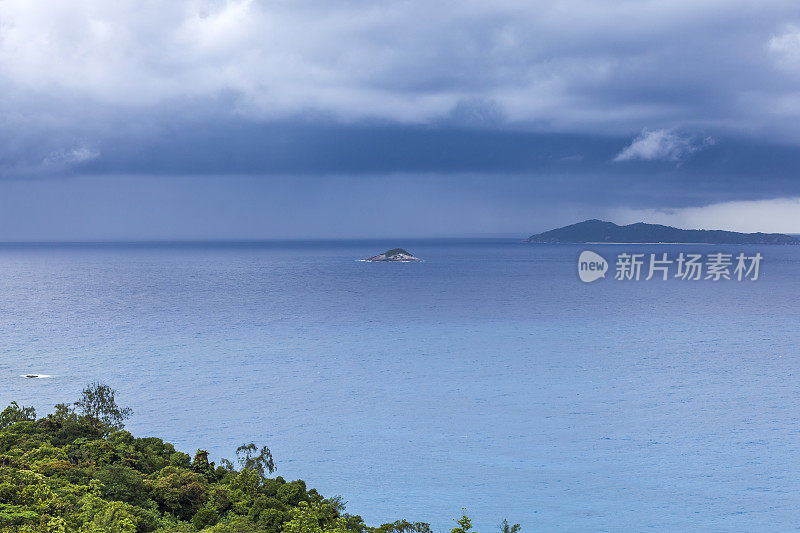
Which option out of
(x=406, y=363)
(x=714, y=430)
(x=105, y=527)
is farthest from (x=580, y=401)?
(x=105, y=527)

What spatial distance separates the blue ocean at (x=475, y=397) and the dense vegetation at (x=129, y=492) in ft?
32.1

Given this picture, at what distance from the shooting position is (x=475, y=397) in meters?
61.7

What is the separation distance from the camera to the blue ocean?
41.9 m

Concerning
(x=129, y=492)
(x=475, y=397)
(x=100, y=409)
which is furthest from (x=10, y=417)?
(x=475, y=397)

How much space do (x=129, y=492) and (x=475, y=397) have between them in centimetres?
3857

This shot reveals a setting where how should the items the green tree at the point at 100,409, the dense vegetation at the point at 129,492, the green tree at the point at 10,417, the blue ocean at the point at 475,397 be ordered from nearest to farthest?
1. the dense vegetation at the point at 129,492
2. the green tree at the point at 10,417
3. the blue ocean at the point at 475,397
4. the green tree at the point at 100,409

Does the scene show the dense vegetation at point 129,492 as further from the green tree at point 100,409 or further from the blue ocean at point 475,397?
the blue ocean at point 475,397

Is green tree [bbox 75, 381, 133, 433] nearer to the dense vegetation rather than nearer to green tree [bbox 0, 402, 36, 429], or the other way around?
the dense vegetation

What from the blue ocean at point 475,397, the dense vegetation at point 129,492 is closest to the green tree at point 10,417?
the dense vegetation at point 129,492

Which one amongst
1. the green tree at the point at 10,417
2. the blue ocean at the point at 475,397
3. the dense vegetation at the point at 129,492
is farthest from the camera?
the blue ocean at the point at 475,397

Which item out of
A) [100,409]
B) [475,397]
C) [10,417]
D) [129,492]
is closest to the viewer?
[129,492]

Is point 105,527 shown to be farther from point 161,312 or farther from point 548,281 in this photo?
point 548,281

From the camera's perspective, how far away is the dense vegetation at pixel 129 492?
79.6 ft

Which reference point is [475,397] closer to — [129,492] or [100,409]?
[100,409]
